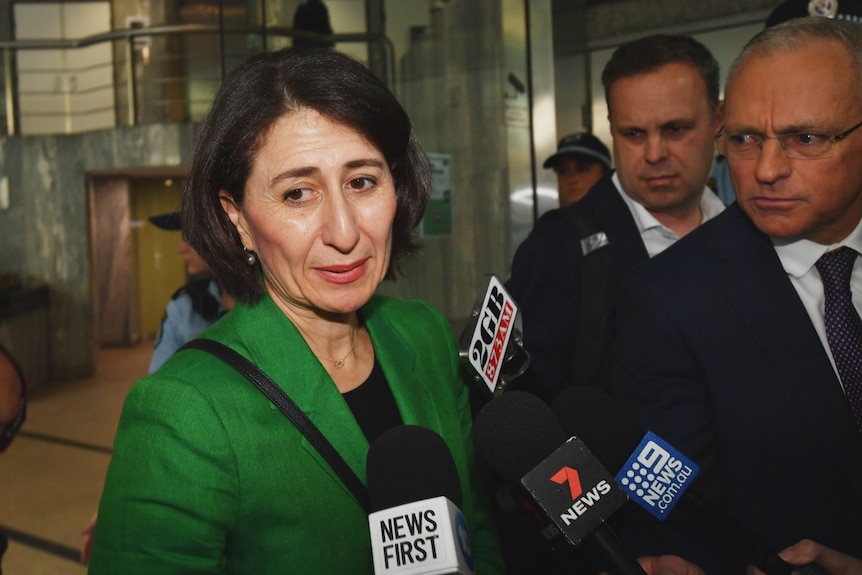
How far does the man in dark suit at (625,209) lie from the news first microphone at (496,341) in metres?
0.67

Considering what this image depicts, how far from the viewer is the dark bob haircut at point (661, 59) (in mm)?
2410

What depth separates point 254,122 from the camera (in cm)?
143

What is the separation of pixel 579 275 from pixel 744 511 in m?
0.75

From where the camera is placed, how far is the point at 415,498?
1.21 metres

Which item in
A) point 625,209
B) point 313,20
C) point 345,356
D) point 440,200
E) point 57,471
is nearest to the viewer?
point 345,356

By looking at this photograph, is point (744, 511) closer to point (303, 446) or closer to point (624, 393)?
point (624, 393)

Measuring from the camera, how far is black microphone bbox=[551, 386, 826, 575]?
51.8 inches

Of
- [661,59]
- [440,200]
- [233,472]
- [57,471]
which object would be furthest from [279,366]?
[57,471]

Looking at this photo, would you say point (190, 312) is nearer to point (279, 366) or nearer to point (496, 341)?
point (279, 366)

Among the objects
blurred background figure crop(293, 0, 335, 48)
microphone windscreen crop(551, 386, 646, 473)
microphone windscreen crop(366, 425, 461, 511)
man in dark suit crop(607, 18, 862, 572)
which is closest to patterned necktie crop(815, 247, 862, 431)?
man in dark suit crop(607, 18, 862, 572)

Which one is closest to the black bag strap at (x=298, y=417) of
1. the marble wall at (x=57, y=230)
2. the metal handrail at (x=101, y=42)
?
the metal handrail at (x=101, y=42)

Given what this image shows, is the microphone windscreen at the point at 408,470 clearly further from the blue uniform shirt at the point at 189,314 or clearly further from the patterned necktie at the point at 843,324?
the blue uniform shirt at the point at 189,314

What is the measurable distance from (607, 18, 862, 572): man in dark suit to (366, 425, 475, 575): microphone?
54 centimetres

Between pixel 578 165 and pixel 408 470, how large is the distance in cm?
282
